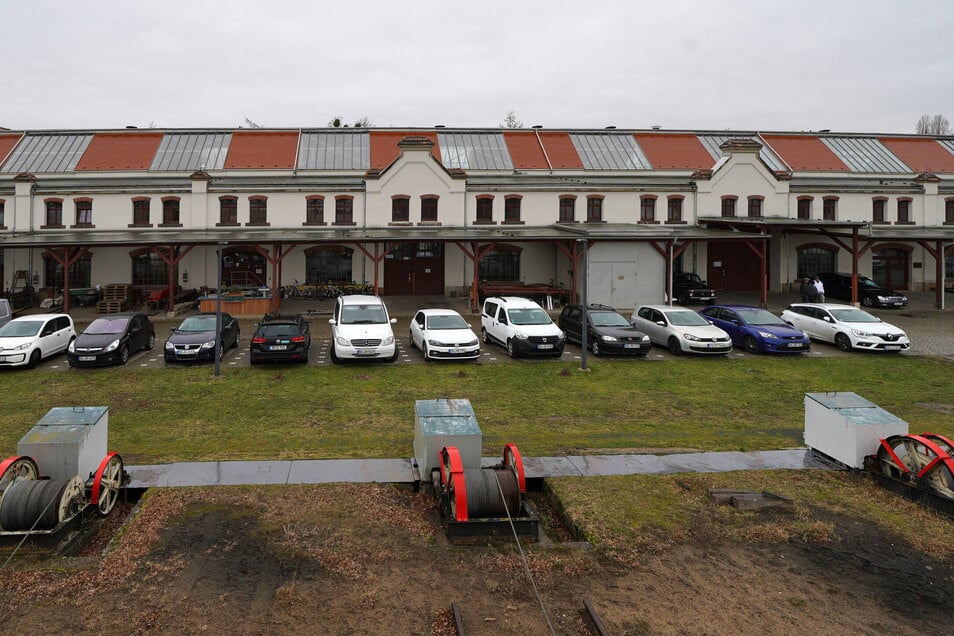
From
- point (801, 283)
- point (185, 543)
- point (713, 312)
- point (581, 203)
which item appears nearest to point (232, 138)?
point (581, 203)

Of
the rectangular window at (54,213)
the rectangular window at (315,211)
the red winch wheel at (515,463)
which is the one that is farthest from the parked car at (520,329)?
the rectangular window at (54,213)

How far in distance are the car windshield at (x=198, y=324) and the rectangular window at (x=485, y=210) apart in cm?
1754

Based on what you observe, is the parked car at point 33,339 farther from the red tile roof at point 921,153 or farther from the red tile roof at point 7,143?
the red tile roof at point 921,153

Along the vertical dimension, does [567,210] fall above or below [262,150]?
below

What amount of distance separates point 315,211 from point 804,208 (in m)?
26.7

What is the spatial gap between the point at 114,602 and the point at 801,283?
3576cm

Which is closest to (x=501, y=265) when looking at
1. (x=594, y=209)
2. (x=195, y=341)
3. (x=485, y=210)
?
(x=485, y=210)

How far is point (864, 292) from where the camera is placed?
102 feet

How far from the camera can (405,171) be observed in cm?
3362

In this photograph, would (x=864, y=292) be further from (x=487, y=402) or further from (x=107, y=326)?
(x=107, y=326)

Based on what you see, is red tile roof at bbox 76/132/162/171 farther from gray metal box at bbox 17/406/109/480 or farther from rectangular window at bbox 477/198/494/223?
gray metal box at bbox 17/406/109/480

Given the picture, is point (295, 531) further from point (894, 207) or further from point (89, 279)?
point (894, 207)

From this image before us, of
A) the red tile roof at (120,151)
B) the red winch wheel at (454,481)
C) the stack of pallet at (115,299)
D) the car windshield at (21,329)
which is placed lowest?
the red winch wheel at (454,481)

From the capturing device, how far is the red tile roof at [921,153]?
129 feet
